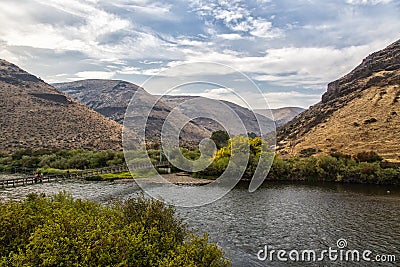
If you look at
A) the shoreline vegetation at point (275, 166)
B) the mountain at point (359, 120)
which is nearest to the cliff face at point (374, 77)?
the mountain at point (359, 120)

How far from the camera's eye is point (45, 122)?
102375 mm

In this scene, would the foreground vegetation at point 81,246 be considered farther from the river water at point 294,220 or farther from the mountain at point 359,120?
the mountain at point 359,120

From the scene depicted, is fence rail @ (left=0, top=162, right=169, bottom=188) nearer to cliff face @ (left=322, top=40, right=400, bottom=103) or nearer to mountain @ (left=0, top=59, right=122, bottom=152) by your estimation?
mountain @ (left=0, top=59, right=122, bottom=152)

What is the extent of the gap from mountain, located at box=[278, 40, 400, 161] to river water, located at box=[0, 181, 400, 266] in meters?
34.0

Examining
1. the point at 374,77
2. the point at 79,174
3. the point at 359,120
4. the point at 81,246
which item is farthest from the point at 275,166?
the point at 374,77

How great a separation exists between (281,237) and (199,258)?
15.0m

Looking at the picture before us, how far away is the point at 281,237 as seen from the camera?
79.4ft

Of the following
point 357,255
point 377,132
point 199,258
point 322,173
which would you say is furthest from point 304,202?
point 377,132

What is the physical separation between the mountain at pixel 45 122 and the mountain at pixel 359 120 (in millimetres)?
56599

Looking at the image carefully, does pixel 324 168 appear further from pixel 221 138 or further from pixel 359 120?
pixel 359 120

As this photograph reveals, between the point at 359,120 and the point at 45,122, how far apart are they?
90.5 m

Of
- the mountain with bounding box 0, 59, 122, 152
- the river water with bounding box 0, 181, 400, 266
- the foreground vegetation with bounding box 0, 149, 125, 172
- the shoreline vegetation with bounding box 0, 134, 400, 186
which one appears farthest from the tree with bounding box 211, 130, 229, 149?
the river water with bounding box 0, 181, 400, 266

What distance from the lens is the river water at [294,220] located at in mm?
21828

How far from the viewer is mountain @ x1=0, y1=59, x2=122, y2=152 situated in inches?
3696
